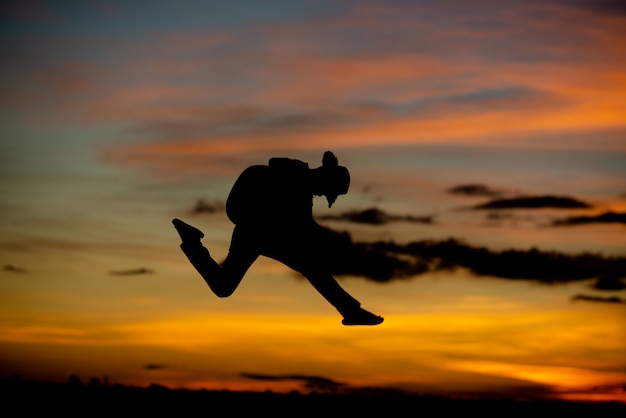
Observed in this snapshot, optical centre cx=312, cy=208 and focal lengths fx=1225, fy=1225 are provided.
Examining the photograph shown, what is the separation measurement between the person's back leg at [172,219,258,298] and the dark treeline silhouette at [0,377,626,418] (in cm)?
172

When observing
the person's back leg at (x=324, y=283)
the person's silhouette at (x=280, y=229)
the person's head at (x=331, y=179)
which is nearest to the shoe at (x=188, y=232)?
the person's silhouette at (x=280, y=229)

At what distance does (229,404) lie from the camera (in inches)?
684

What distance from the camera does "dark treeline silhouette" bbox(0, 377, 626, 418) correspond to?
16484mm

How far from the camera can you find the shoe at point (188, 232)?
17.2m

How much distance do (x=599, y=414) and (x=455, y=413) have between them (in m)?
2.27

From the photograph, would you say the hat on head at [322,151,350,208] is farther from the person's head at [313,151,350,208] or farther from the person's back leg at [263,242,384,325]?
the person's back leg at [263,242,384,325]

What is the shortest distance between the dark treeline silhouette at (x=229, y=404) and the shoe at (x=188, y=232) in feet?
7.56

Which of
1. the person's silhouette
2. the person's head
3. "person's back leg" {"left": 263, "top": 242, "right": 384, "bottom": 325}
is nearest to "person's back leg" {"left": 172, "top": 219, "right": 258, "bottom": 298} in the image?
the person's silhouette

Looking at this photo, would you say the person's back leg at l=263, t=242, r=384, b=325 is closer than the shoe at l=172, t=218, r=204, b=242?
Yes

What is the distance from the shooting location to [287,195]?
16656 millimetres

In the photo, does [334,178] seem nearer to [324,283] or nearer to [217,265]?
[324,283]

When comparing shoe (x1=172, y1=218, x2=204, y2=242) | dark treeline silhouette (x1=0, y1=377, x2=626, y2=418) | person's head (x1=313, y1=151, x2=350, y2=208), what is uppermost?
person's head (x1=313, y1=151, x2=350, y2=208)

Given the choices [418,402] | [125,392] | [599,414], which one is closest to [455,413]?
[418,402]

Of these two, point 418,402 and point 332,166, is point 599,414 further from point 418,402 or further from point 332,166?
point 332,166
